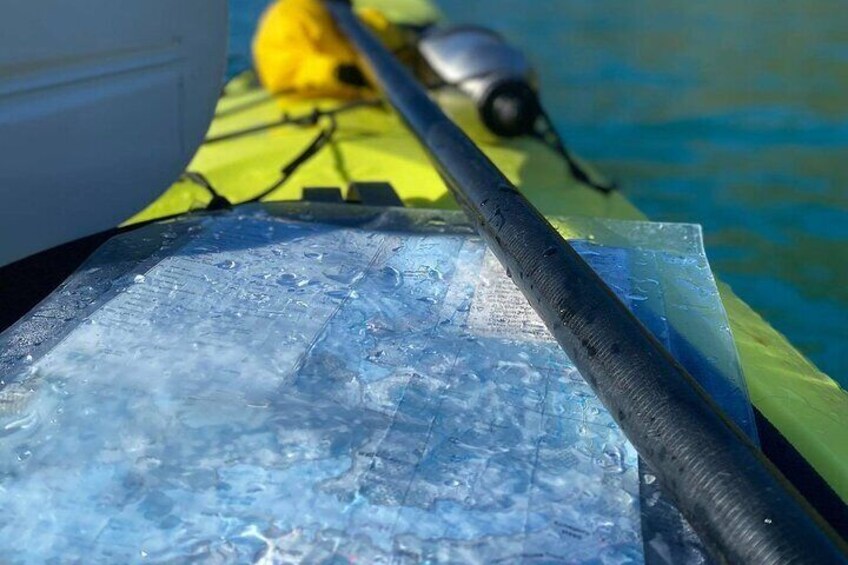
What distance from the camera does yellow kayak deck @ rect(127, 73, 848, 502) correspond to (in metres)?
1.20

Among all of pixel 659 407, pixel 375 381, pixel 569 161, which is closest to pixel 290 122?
pixel 569 161

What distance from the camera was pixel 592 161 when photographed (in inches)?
161

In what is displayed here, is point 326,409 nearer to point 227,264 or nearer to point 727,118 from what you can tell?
point 227,264

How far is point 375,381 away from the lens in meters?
0.92

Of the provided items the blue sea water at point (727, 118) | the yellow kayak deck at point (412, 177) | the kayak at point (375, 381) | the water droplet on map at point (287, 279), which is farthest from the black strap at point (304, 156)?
the blue sea water at point (727, 118)

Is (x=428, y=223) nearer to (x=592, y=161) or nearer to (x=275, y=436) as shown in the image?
(x=275, y=436)

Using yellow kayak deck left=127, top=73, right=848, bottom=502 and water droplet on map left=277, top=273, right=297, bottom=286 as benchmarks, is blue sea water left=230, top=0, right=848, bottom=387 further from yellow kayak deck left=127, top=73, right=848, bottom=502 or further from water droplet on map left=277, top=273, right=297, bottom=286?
water droplet on map left=277, top=273, right=297, bottom=286

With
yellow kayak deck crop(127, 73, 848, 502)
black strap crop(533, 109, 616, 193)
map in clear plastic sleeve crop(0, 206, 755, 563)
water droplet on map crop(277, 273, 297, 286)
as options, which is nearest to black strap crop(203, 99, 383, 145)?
yellow kayak deck crop(127, 73, 848, 502)

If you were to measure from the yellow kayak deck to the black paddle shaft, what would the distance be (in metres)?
0.28

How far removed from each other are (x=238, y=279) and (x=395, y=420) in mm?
344

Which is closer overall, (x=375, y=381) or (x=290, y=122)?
(x=375, y=381)

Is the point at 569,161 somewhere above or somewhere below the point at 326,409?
below

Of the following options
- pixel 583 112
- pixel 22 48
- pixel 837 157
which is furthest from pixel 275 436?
pixel 583 112

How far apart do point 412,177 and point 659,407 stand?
1545mm
